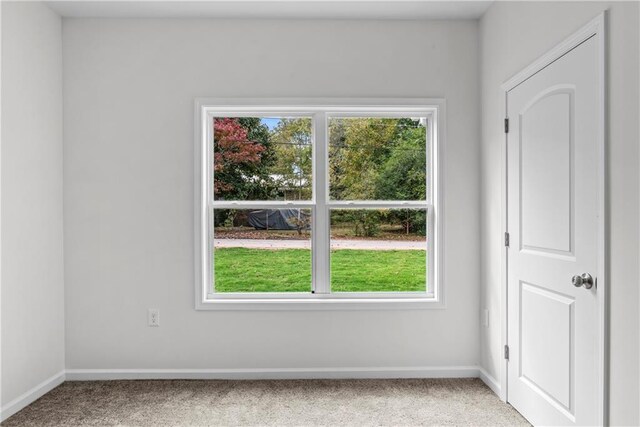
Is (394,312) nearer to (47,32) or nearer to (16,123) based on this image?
(16,123)

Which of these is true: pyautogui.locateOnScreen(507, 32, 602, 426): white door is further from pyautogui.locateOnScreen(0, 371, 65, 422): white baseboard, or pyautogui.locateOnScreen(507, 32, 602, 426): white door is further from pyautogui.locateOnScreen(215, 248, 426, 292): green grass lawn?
pyautogui.locateOnScreen(0, 371, 65, 422): white baseboard

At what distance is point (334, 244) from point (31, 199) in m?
2.08

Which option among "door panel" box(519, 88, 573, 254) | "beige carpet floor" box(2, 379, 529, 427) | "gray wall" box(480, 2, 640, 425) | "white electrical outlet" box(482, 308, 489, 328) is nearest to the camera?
"gray wall" box(480, 2, 640, 425)

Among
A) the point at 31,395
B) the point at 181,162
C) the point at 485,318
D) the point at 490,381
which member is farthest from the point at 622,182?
the point at 31,395

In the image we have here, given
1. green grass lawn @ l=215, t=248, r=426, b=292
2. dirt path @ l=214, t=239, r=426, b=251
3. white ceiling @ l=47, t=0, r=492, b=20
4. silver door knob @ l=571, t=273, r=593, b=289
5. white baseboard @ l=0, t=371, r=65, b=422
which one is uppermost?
white ceiling @ l=47, t=0, r=492, b=20

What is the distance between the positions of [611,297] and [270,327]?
216 cm

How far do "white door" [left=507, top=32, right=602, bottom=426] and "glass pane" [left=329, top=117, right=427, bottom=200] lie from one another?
2.63 ft

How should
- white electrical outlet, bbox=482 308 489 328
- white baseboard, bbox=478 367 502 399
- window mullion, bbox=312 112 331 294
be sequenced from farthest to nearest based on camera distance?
window mullion, bbox=312 112 331 294 < white electrical outlet, bbox=482 308 489 328 < white baseboard, bbox=478 367 502 399

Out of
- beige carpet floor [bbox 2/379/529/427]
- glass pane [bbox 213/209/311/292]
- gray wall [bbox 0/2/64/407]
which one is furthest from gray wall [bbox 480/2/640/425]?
gray wall [bbox 0/2/64/407]

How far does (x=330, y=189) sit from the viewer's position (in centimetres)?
339

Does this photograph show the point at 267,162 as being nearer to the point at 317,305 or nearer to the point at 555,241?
the point at 317,305

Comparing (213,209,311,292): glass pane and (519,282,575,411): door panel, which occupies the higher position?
(213,209,311,292): glass pane

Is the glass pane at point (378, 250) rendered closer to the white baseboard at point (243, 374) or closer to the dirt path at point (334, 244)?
the dirt path at point (334, 244)

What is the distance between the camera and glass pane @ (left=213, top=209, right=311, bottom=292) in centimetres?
338
